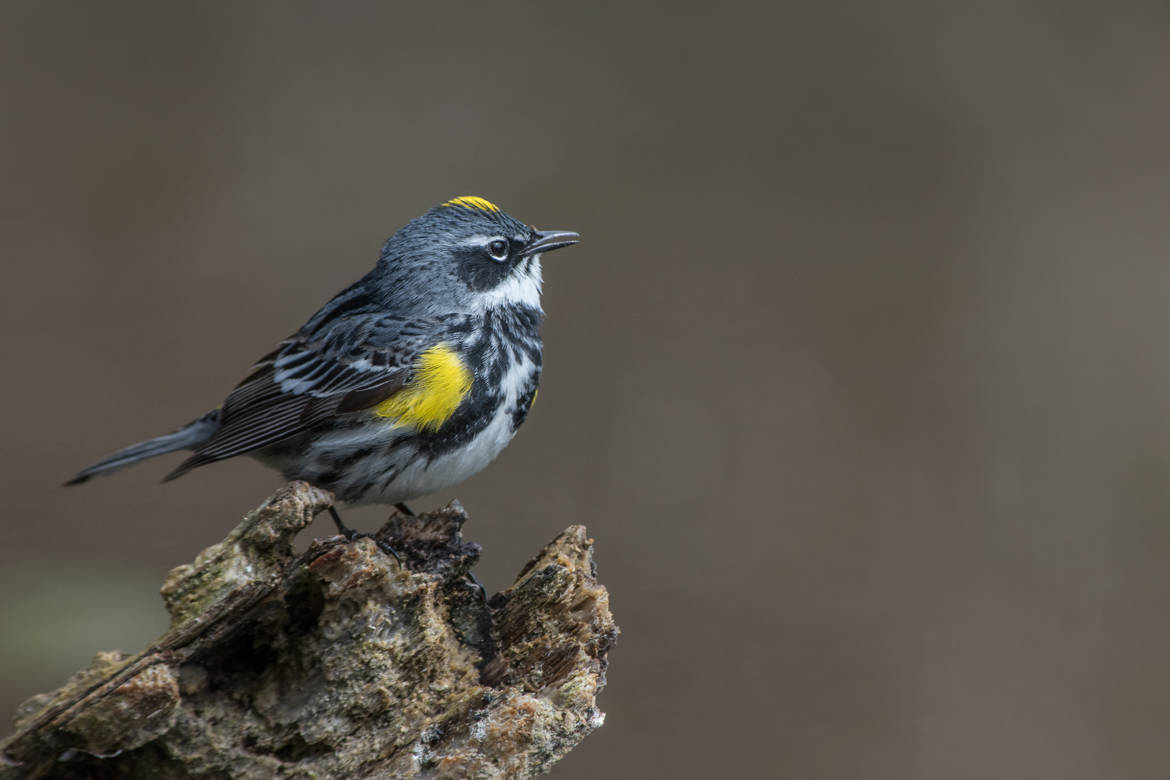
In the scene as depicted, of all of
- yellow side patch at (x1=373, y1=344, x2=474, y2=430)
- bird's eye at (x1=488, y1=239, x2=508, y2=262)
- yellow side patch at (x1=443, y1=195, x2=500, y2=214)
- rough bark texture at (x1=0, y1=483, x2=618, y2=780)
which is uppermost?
yellow side patch at (x1=443, y1=195, x2=500, y2=214)

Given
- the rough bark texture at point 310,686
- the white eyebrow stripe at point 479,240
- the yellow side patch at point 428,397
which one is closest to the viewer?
the rough bark texture at point 310,686

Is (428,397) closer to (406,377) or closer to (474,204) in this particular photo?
(406,377)

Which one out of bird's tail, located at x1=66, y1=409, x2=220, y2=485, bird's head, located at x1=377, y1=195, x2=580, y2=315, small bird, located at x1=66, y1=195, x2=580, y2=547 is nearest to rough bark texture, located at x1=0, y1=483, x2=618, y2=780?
small bird, located at x1=66, y1=195, x2=580, y2=547

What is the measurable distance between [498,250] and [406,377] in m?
0.73

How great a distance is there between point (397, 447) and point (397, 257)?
0.77 meters

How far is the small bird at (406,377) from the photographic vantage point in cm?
324

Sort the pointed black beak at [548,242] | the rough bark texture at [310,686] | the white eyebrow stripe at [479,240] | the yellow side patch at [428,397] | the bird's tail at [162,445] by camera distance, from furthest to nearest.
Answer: the pointed black beak at [548,242] → the white eyebrow stripe at [479,240] → the bird's tail at [162,445] → the yellow side patch at [428,397] → the rough bark texture at [310,686]

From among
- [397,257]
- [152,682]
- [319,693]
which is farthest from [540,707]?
[397,257]

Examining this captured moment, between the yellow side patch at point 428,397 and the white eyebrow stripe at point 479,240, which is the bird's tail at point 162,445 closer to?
the yellow side patch at point 428,397

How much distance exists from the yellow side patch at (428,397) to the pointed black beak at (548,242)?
2.47 feet

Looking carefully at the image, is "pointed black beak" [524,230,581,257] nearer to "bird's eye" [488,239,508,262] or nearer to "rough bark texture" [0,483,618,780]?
"bird's eye" [488,239,508,262]

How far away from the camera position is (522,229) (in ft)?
12.7

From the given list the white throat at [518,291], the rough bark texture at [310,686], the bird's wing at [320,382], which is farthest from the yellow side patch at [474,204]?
the rough bark texture at [310,686]

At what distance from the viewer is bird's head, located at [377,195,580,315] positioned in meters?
3.59
